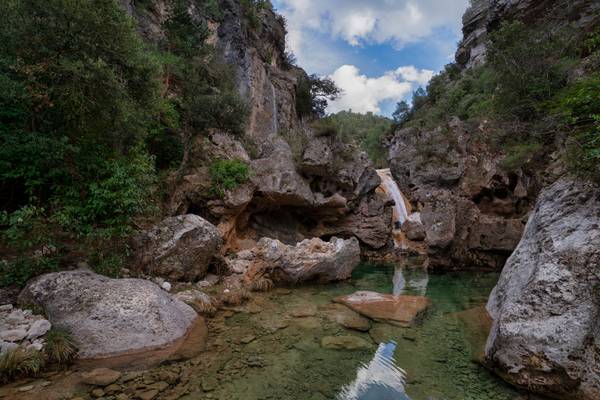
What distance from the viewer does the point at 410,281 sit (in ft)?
42.0

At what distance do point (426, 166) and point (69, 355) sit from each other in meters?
23.9

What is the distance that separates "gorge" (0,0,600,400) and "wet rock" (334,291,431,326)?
0.08 meters

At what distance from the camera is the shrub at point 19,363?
4316 mm

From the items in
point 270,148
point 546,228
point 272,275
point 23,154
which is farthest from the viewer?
point 270,148

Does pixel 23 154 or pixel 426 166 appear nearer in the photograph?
pixel 23 154

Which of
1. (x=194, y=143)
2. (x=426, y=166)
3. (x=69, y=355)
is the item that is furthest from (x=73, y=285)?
(x=426, y=166)

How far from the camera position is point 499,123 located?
14.7 meters

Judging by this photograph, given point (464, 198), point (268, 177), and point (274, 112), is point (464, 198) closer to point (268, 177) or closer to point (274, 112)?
point (268, 177)

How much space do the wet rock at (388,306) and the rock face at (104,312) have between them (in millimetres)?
4629

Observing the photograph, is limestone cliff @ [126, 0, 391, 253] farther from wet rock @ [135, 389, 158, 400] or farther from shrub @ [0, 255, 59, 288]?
wet rock @ [135, 389, 158, 400]

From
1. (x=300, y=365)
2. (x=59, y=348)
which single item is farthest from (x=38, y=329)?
(x=300, y=365)

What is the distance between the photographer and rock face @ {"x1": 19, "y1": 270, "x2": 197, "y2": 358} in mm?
5348

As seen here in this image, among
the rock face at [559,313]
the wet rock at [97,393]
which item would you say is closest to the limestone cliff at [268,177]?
the wet rock at [97,393]

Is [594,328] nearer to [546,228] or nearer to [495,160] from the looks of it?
[546,228]
